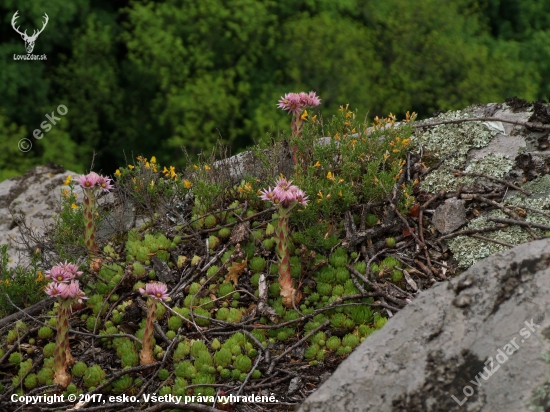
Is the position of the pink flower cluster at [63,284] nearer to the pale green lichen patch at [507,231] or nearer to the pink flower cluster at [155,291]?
the pink flower cluster at [155,291]

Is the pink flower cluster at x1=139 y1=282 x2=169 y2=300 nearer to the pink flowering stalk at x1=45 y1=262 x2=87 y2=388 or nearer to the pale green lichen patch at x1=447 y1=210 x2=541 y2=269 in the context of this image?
the pink flowering stalk at x1=45 y1=262 x2=87 y2=388

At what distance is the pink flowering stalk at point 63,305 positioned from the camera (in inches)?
169

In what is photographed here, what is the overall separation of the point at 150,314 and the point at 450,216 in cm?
270

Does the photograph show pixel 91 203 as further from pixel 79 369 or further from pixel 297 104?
pixel 297 104

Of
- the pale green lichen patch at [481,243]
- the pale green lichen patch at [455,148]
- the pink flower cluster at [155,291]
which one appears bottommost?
the pale green lichen patch at [481,243]

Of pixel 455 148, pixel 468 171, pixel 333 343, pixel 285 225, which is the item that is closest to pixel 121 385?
pixel 333 343

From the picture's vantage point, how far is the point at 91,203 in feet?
17.6

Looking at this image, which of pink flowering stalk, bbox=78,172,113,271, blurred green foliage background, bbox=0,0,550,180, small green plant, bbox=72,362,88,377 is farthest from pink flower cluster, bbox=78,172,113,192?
blurred green foliage background, bbox=0,0,550,180

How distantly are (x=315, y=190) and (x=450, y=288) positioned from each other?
7.72 feet

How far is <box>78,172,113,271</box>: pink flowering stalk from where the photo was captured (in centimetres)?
→ 527

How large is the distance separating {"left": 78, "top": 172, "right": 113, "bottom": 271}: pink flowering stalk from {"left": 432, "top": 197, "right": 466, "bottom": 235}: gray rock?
2932 millimetres

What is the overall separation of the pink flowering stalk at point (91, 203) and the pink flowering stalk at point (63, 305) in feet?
3.05

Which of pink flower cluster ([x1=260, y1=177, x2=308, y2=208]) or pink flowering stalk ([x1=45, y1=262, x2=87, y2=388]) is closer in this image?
pink flowering stalk ([x1=45, y1=262, x2=87, y2=388])

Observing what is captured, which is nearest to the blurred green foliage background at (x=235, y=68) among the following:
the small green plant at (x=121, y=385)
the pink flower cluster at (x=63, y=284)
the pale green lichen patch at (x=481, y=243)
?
the pale green lichen patch at (x=481, y=243)
